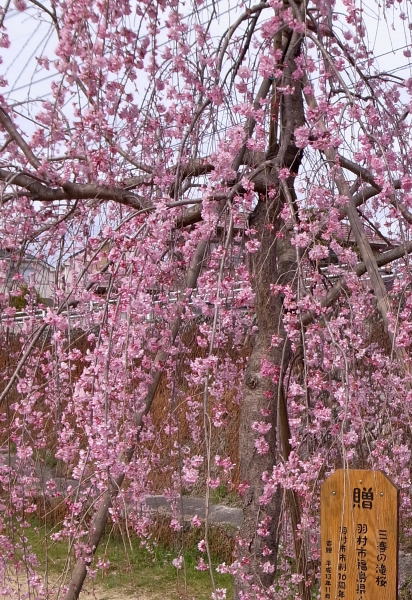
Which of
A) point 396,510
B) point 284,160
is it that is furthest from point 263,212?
point 396,510

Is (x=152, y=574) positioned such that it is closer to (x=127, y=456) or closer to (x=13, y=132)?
(x=127, y=456)

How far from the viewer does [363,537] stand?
2.51m

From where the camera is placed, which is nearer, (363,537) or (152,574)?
(363,537)

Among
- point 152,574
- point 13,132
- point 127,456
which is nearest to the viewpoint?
point 13,132

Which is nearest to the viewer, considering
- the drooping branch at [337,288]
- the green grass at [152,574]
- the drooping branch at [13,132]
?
the drooping branch at [13,132]

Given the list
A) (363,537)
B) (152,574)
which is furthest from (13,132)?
(152,574)

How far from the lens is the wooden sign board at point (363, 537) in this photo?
2.47m

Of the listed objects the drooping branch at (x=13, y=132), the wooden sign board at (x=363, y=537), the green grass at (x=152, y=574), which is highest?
the drooping branch at (x=13, y=132)

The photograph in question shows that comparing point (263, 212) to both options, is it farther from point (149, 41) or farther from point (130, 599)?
point (130, 599)

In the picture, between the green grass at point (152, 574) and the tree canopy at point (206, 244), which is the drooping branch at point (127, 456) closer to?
the tree canopy at point (206, 244)

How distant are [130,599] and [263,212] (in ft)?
11.2

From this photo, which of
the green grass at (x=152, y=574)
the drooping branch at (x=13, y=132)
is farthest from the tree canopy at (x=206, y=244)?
the green grass at (x=152, y=574)

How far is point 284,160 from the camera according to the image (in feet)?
9.90

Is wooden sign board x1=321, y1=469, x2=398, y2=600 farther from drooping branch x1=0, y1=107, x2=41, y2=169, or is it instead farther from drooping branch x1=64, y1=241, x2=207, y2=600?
drooping branch x1=0, y1=107, x2=41, y2=169
